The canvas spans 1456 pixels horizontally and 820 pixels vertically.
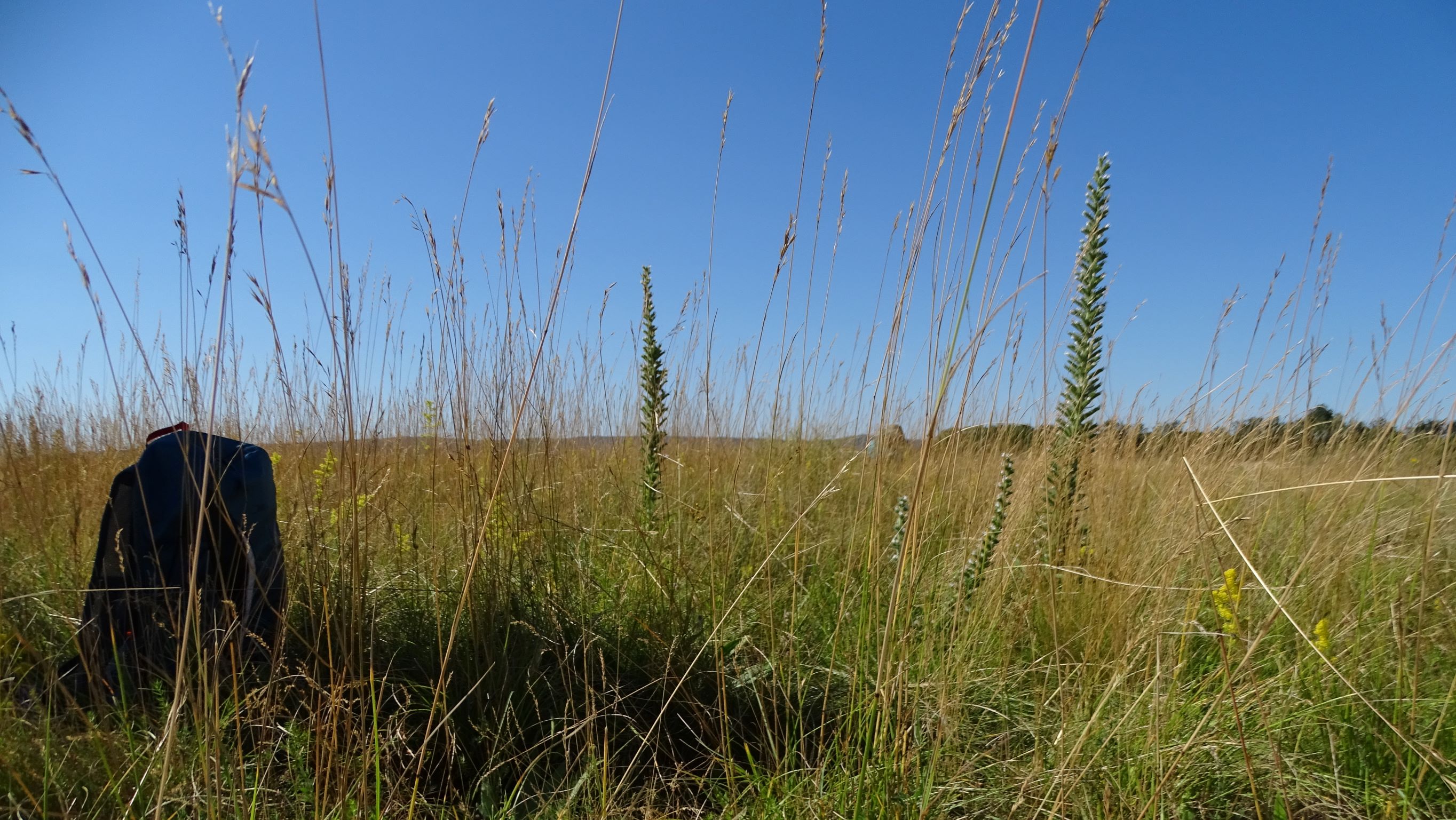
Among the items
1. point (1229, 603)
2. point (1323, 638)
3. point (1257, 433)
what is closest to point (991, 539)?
point (1229, 603)

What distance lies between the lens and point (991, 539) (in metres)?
1.56

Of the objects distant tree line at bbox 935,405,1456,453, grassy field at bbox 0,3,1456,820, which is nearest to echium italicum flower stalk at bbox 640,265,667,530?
grassy field at bbox 0,3,1456,820

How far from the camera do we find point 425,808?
1.17m

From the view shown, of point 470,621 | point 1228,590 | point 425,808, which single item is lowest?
point 425,808

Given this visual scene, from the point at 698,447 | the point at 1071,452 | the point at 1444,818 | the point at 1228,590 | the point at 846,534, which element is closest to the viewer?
the point at 1444,818

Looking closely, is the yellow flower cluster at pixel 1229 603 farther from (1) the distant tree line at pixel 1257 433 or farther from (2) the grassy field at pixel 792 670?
(1) the distant tree line at pixel 1257 433

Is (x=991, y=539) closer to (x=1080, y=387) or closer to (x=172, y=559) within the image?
(x=1080, y=387)

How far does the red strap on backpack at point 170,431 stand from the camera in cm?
144

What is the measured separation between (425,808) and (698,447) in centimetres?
275

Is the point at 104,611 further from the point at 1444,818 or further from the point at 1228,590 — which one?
the point at 1444,818

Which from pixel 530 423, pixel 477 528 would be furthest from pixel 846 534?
pixel 477 528

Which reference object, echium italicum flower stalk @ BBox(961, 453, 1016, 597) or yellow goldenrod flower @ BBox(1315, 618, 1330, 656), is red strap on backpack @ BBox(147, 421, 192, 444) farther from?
yellow goldenrod flower @ BBox(1315, 618, 1330, 656)

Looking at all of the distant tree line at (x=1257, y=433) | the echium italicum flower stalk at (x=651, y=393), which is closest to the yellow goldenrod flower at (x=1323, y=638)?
the distant tree line at (x=1257, y=433)

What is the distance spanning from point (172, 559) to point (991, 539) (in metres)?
1.84
